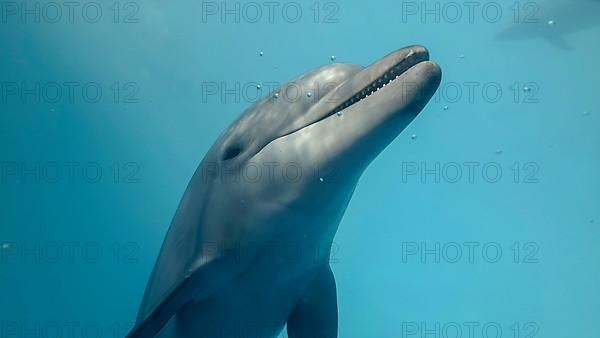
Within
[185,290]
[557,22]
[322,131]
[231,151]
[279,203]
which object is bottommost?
[185,290]

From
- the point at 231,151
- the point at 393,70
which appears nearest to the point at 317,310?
the point at 231,151

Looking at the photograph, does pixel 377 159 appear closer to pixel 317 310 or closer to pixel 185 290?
pixel 317 310

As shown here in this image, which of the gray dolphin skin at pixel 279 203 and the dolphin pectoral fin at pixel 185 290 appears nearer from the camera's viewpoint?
the gray dolphin skin at pixel 279 203

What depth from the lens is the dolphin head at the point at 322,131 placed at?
3.56m

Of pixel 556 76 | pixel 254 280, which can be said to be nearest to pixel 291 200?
pixel 254 280

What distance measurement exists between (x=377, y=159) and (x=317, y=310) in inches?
378

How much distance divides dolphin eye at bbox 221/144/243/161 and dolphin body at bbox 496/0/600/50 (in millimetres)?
10671

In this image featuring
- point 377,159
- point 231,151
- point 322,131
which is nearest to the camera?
point 322,131

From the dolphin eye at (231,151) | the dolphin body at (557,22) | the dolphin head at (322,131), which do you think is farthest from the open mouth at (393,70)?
the dolphin body at (557,22)

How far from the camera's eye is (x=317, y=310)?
16.3 ft

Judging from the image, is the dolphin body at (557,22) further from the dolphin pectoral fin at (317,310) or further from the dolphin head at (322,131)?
the dolphin head at (322,131)

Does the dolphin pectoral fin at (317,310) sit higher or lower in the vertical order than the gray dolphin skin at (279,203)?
lower

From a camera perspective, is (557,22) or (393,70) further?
(557,22)

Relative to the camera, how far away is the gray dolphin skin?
12.0 feet
